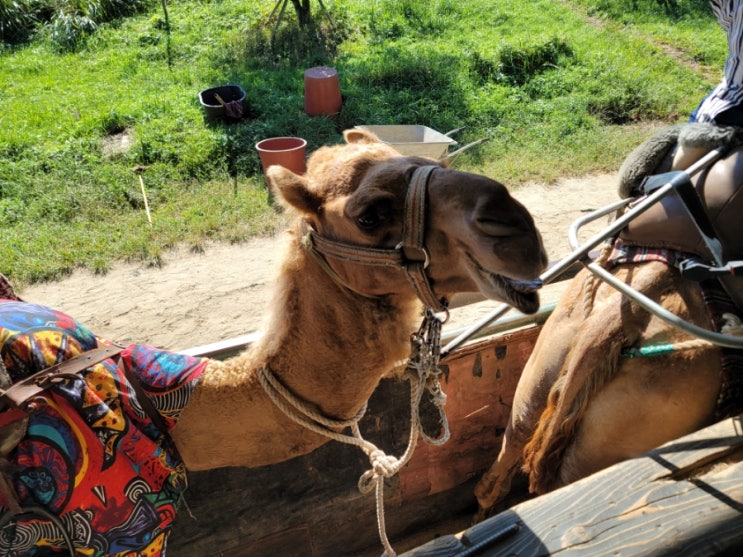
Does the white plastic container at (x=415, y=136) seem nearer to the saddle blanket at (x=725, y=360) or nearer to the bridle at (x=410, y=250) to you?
the saddle blanket at (x=725, y=360)

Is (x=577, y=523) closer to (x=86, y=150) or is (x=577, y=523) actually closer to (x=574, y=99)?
(x=86, y=150)

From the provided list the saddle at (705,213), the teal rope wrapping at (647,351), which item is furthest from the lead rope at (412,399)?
the saddle at (705,213)

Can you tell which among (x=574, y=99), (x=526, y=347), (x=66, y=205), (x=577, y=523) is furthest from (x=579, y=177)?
(x=577, y=523)

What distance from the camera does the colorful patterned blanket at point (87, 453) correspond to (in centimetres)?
192

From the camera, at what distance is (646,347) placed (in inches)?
96.0

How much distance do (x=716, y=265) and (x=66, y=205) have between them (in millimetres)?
7131

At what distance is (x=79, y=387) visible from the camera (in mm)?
1982

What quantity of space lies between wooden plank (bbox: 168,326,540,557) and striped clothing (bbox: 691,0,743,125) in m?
1.49

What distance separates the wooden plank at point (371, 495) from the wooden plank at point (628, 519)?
163 cm

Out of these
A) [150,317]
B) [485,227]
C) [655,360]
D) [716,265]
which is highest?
[485,227]

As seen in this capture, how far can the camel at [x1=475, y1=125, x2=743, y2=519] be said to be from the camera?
2406 mm

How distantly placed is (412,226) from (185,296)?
464 cm

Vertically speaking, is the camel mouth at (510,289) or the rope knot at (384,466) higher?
the camel mouth at (510,289)

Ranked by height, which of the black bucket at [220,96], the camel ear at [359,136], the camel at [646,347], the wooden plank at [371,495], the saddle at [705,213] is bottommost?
the wooden plank at [371,495]
